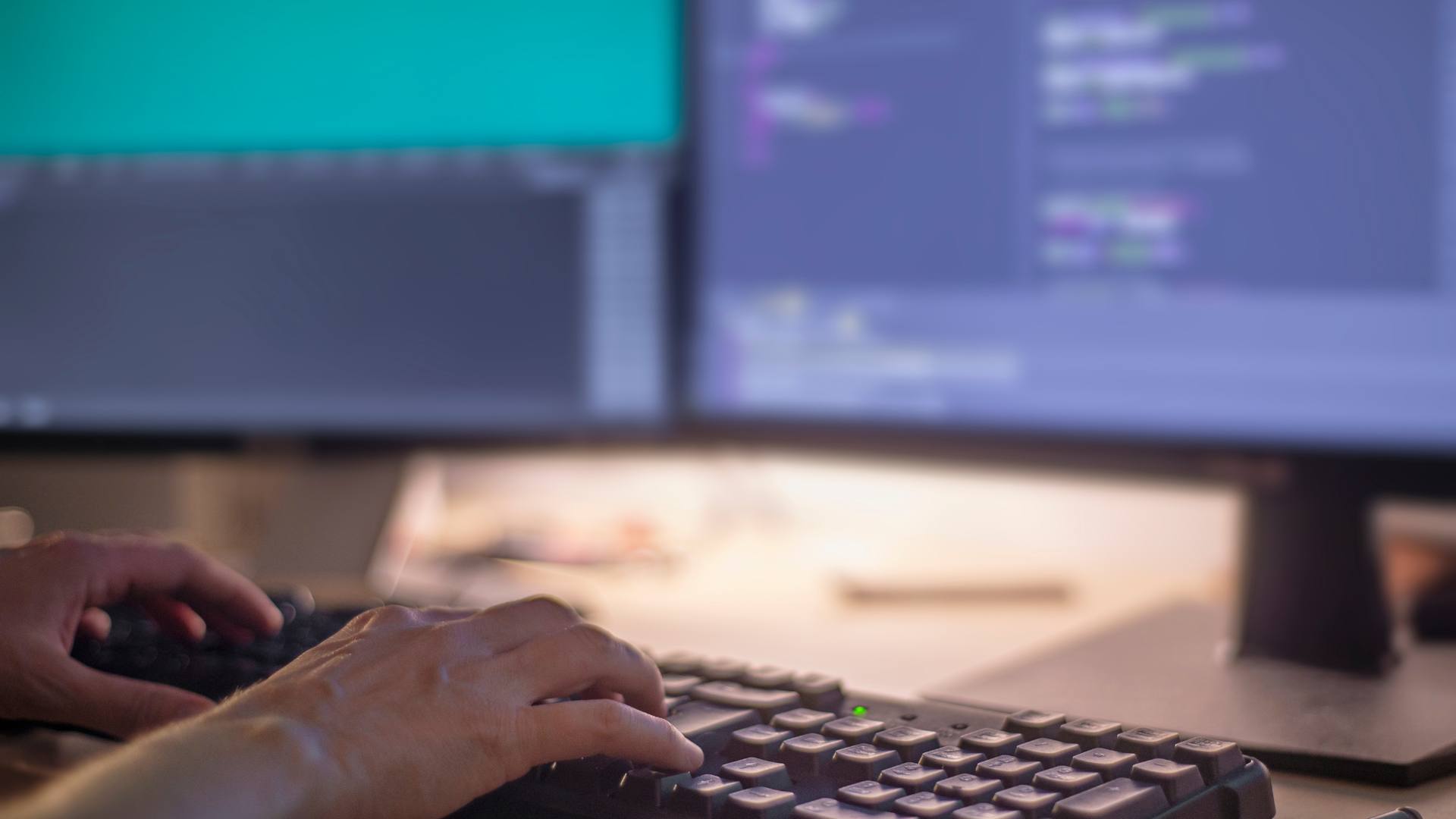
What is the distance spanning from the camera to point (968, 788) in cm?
40

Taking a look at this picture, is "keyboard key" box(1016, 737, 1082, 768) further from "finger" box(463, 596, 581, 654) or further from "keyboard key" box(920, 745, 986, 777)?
"finger" box(463, 596, 581, 654)

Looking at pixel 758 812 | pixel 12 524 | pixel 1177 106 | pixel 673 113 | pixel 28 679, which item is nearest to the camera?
pixel 758 812

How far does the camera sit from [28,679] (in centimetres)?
55

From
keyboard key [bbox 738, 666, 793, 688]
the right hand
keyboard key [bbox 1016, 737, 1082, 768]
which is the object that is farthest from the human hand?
keyboard key [bbox 1016, 737, 1082, 768]

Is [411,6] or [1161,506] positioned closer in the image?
[411,6]

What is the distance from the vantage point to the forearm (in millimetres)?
365

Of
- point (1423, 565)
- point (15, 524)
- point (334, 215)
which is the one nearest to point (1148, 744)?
point (1423, 565)

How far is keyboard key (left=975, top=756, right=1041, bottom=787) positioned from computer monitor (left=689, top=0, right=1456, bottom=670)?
299mm

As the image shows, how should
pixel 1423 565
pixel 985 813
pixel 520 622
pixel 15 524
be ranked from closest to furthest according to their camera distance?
pixel 985 813
pixel 520 622
pixel 1423 565
pixel 15 524

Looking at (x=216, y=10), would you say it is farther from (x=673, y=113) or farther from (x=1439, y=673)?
(x=1439, y=673)

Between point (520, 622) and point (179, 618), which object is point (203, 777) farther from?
point (179, 618)

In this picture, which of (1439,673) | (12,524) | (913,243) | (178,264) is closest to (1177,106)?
(913,243)

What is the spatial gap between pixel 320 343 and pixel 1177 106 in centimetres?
57

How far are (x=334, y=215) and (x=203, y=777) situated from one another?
1.95 feet
